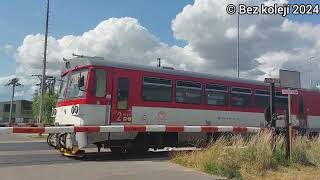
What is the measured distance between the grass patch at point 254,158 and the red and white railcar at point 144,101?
173 centimetres

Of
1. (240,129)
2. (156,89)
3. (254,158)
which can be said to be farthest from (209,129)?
(254,158)

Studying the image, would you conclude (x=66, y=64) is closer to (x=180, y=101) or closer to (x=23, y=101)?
(x=180, y=101)

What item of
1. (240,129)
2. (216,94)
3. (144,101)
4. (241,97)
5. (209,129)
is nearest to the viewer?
(144,101)

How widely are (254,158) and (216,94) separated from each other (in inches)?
279

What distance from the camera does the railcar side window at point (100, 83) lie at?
1648 centimetres

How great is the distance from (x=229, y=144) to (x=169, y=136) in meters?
3.80

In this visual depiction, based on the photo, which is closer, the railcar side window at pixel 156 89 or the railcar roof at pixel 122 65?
the railcar roof at pixel 122 65

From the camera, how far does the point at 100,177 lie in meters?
11.4

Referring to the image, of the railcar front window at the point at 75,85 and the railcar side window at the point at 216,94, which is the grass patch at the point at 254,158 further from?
the railcar side window at the point at 216,94

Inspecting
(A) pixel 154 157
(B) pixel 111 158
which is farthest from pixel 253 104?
(B) pixel 111 158

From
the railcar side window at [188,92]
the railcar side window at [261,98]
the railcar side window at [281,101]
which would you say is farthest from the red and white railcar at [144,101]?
the railcar side window at [281,101]

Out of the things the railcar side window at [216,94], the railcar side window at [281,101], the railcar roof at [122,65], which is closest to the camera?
the railcar roof at [122,65]

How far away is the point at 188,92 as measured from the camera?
755 inches

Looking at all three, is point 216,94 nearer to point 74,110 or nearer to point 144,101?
point 144,101
